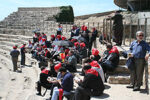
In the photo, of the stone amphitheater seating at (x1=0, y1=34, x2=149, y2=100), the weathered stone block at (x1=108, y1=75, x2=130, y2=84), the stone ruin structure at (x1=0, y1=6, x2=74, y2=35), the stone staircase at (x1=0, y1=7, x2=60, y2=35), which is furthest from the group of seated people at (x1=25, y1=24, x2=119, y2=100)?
the stone staircase at (x1=0, y1=7, x2=60, y2=35)

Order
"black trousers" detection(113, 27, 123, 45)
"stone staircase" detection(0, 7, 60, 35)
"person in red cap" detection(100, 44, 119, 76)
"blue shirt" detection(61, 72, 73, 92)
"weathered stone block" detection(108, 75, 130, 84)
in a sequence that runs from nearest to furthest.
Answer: "blue shirt" detection(61, 72, 73, 92), "weathered stone block" detection(108, 75, 130, 84), "person in red cap" detection(100, 44, 119, 76), "black trousers" detection(113, 27, 123, 45), "stone staircase" detection(0, 7, 60, 35)

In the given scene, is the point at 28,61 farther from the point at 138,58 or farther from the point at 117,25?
the point at 138,58

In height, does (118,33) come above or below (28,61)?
above

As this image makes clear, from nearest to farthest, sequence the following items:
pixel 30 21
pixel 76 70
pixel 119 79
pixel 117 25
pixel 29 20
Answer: pixel 119 79 < pixel 76 70 < pixel 117 25 < pixel 30 21 < pixel 29 20

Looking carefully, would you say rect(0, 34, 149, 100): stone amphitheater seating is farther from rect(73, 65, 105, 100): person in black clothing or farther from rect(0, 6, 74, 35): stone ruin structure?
rect(0, 6, 74, 35): stone ruin structure

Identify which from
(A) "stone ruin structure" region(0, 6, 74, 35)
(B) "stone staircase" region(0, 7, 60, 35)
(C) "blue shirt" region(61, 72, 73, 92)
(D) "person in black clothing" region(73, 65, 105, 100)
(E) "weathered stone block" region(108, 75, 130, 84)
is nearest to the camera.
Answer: (D) "person in black clothing" region(73, 65, 105, 100)

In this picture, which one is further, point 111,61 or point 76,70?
point 76,70

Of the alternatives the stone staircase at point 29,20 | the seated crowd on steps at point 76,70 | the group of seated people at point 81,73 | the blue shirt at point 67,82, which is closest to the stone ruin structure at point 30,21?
the stone staircase at point 29,20

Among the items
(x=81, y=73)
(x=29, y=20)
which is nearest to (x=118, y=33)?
(x=81, y=73)

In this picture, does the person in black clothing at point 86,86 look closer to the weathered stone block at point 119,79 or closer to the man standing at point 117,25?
the weathered stone block at point 119,79

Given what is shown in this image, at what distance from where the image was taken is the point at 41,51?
1538 centimetres

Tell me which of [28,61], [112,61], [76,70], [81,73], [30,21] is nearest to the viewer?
[112,61]

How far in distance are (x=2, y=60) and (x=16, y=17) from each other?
46.3 feet

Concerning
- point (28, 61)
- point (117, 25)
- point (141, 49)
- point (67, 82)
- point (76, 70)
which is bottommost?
point (28, 61)
